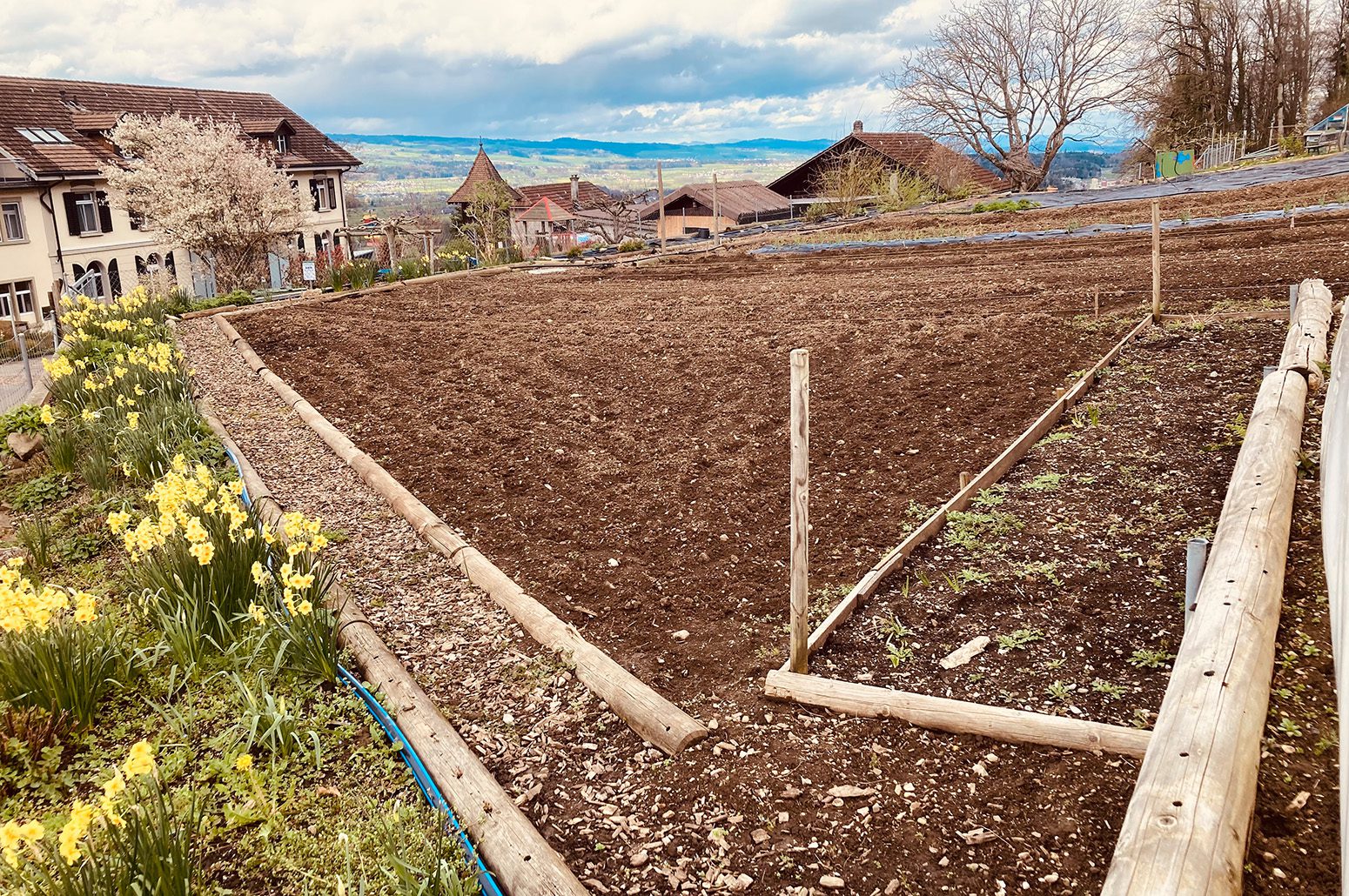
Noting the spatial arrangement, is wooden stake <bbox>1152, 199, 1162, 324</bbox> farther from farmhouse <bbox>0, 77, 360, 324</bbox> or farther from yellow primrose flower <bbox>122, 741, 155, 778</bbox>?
farmhouse <bbox>0, 77, 360, 324</bbox>

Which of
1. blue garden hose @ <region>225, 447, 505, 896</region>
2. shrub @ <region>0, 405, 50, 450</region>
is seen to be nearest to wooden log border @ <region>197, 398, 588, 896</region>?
blue garden hose @ <region>225, 447, 505, 896</region>

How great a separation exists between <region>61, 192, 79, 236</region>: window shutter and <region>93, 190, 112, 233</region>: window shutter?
787 millimetres

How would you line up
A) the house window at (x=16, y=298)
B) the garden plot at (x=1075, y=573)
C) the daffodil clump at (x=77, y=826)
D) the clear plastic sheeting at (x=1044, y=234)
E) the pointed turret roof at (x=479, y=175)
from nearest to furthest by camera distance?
the daffodil clump at (x=77, y=826), the garden plot at (x=1075, y=573), the clear plastic sheeting at (x=1044, y=234), the house window at (x=16, y=298), the pointed turret roof at (x=479, y=175)

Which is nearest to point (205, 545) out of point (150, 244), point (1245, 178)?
point (1245, 178)

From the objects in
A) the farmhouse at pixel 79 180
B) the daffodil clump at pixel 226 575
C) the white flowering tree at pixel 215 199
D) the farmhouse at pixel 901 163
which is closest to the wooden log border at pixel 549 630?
the daffodil clump at pixel 226 575

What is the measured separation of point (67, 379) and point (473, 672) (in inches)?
263

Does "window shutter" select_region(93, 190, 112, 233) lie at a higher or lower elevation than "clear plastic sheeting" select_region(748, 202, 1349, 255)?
higher

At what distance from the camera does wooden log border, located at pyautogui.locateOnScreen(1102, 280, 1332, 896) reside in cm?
218

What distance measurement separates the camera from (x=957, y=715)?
3.24 metres

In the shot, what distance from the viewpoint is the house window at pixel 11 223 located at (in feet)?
84.1

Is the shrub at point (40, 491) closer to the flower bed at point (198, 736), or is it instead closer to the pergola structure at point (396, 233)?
the flower bed at point (198, 736)

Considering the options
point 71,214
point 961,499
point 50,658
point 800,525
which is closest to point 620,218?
point 71,214

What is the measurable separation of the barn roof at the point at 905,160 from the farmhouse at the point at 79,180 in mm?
21310

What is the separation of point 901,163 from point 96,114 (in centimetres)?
3094
